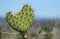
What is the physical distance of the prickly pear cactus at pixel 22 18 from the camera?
2315 millimetres

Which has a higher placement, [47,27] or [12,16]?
[12,16]

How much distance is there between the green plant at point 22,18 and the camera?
7.59ft

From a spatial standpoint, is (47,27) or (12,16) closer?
(12,16)

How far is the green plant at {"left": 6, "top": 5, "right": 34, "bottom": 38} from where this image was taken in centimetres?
231

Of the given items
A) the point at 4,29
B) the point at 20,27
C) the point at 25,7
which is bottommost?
the point at 4,29

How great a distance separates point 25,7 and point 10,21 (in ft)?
0.60

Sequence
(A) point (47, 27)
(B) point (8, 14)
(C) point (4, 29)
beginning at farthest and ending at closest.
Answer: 1. (C) point (4, 29)
2. (A) point (47, 27)
3. (B) point (8, 14)

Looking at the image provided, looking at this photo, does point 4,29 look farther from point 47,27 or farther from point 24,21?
point 24,21

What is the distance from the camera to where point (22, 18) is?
234 cm

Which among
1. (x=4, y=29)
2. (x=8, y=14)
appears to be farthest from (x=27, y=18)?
(x=4, y=29)

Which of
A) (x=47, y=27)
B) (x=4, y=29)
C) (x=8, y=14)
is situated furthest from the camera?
(x=4, y=29)

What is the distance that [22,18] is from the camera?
2.34 m

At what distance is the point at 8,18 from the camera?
7.55 ft

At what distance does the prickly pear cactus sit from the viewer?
232 centimetres
